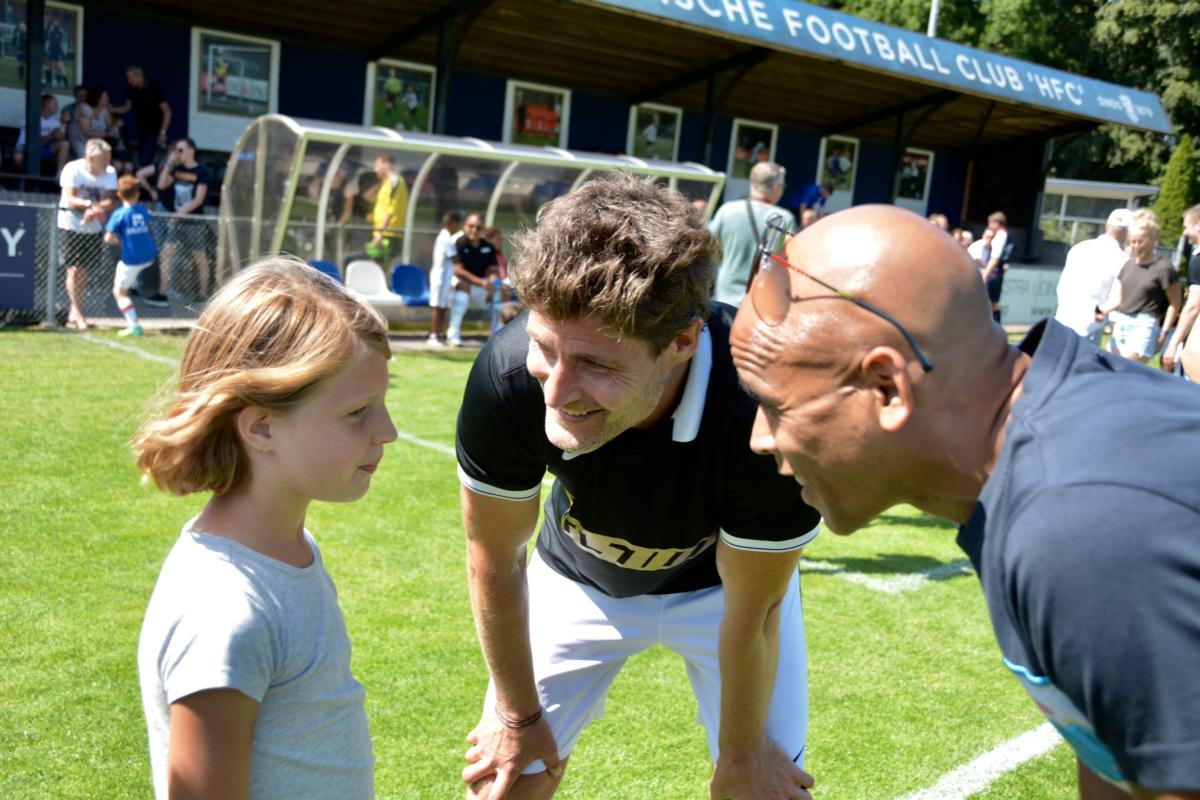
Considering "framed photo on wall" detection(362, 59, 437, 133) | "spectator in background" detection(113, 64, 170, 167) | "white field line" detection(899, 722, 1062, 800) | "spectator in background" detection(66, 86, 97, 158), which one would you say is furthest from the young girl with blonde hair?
"framed photo on wall" detection(362, 59, 437, 133)

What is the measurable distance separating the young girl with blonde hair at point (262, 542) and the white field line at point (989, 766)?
2427 millimetres

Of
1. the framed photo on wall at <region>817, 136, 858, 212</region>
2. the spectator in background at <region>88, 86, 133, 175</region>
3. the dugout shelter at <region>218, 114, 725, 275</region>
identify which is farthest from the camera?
the framed photo on wall at <region>817, 136, 858, 212</region>

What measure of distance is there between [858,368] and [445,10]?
15390mm

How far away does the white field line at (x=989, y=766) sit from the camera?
12.2ft

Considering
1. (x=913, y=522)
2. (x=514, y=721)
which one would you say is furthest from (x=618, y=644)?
(x=913, y=522)

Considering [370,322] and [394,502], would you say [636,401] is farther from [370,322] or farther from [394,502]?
[394,502]

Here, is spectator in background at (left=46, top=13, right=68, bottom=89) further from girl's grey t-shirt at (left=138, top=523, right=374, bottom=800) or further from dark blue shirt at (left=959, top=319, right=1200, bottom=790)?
dark blue shirt at (left=959, top=319, right=1200, bottom=790)

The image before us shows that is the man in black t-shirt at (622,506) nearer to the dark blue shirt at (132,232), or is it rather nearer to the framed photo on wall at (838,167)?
the dark blue shirt at (132,232)

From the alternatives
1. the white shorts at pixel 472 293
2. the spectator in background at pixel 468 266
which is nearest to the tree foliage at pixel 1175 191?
the white shorts at pixel 472 293

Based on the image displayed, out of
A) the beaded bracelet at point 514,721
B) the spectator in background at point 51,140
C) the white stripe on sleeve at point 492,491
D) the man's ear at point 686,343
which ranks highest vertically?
the spectator in background at point 51,140

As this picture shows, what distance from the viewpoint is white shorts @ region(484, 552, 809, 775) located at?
2.96 meters

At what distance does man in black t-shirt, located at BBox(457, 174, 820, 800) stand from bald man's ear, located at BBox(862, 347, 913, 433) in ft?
2.52

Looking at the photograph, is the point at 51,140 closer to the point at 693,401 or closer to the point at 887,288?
the point at 693,401

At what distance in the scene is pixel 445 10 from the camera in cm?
1548
